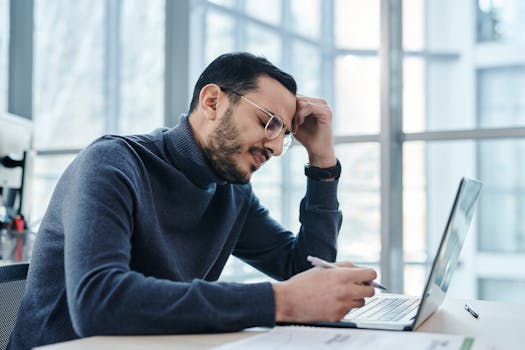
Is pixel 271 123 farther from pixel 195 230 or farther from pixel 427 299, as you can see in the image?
pixel 427 299

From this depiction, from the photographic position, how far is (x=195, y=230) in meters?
1.54

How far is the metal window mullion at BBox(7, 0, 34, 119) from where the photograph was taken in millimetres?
3816

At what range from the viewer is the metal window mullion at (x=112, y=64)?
12.4 ft

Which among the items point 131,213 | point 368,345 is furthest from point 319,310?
point 131,213

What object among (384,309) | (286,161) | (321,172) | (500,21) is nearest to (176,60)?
(286,161)

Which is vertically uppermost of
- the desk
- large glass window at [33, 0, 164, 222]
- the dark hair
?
large glass window at [33, 0, 164, 222]

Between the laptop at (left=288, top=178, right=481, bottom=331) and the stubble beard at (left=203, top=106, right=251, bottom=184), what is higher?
the stubble beard at (left=203, top=106, right=251, bottom=184)

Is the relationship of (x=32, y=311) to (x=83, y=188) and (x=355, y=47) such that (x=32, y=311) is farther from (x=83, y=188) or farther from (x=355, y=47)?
(x=355, y=47)

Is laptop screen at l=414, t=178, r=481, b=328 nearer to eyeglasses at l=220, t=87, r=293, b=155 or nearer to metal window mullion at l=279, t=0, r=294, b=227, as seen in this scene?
eyeglasses at l=220, t=87, r=293, b=155

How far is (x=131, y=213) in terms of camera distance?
48.4 inches

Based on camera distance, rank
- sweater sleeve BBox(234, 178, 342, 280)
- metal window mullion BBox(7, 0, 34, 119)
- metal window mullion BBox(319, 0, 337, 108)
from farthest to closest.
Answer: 1. metal window mullion BBox(7, 0, 34, 119)
2. metal window mullion BBox(319, 0, 337, 108)
3. sweater sleeve BBox(234, 178, 342, 280)

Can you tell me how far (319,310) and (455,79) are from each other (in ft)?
7.65

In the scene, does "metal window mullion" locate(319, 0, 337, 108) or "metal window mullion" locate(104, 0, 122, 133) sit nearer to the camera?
"metal window mullion" locate(319, 0, 337, 108)

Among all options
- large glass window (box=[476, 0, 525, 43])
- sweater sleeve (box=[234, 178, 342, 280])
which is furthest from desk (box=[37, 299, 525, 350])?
large glass window (box=[476, 0, 525, 43])
